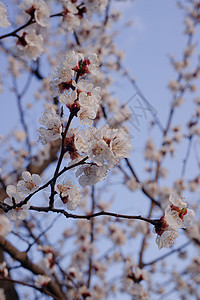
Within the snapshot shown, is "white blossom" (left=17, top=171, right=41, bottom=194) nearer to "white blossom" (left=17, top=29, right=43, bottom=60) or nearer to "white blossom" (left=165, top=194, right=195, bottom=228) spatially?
"white blossom" (left=165, top=194, right=195, bottom=228)

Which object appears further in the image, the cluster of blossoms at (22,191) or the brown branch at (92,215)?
the cluster of blossoms at (22,191)

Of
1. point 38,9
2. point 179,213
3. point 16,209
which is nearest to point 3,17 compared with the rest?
point 38,9

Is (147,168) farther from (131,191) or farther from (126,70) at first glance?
(126,70)

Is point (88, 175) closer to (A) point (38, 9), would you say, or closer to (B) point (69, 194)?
(B) point (69, 194)

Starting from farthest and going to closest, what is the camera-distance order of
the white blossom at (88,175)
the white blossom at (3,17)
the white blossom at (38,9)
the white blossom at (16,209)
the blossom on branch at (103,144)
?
1. the white blossom at (38,9)
2. the white blossom at (3,17)
3. the white blossom at (16,209)
4. the white blossom at (88,175)
5. the blossom on branch at (103,144)

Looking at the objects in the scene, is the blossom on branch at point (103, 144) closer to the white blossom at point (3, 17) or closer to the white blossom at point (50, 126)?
the white blossom at point (50, 126)

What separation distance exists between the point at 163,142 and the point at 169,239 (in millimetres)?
4089

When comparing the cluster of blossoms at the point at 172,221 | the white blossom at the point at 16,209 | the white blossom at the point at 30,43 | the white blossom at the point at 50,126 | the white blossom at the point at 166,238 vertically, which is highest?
the white blossom at the point at 30,43

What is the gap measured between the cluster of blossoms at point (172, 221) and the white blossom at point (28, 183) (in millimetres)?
560

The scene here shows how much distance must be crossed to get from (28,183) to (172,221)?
26.0 inches

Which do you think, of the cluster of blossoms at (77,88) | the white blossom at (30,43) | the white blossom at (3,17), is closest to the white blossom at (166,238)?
the cluster of blossoms at (77,88)

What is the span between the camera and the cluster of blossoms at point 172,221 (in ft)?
3.59

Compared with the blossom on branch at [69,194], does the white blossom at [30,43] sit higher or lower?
higher

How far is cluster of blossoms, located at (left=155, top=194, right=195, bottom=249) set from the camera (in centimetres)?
109
